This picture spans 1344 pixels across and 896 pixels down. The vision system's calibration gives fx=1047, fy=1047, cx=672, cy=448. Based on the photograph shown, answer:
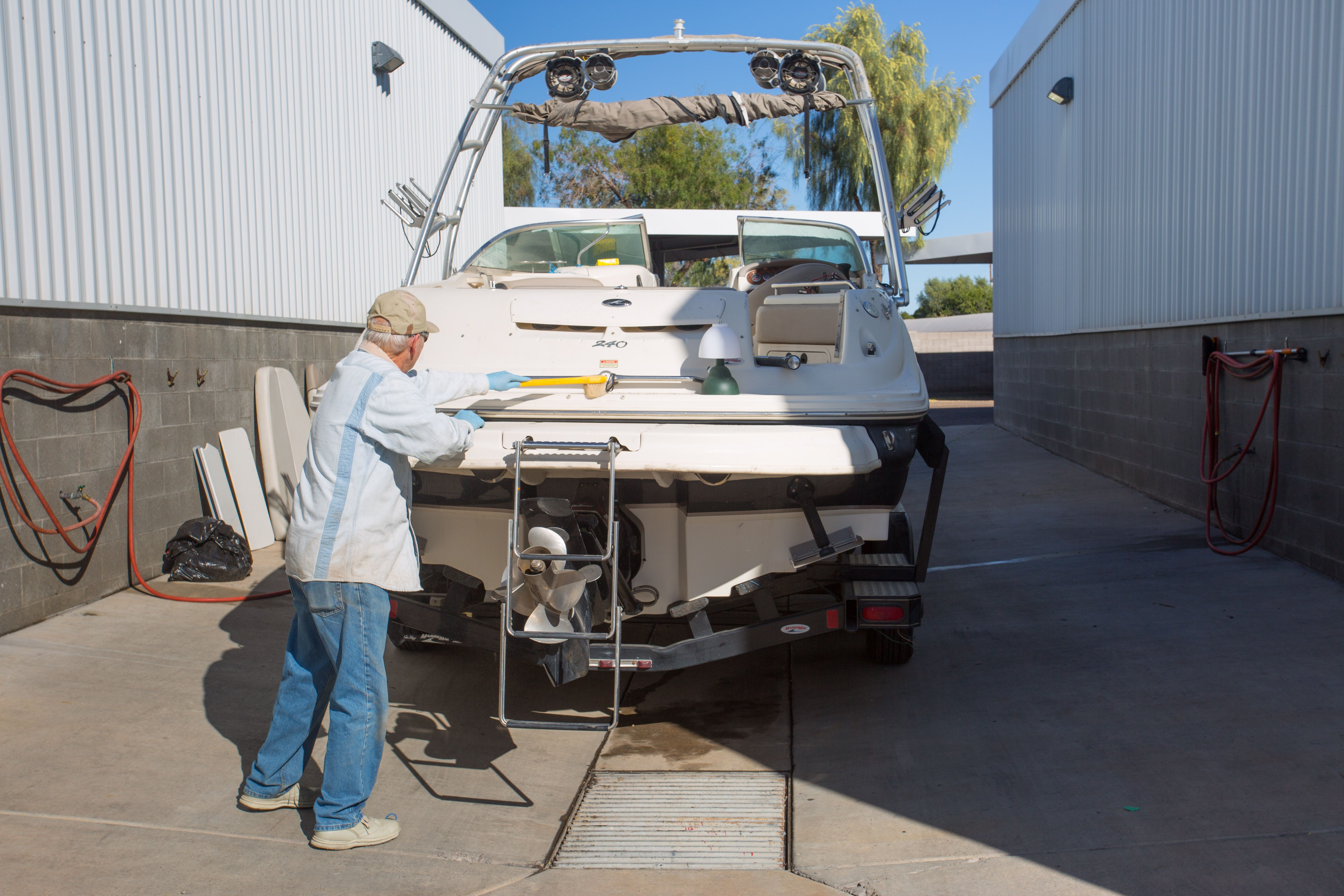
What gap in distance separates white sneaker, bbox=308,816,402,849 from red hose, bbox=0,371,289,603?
3395 millimetres

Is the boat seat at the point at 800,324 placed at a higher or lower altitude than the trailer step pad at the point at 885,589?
higher

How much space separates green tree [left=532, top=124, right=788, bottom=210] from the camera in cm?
3600

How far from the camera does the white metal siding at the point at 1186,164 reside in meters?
6.78

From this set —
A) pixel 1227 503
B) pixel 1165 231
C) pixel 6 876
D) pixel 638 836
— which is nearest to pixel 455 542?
pixel 638 836

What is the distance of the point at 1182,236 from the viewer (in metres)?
9.09

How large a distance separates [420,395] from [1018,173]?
47.0 ft

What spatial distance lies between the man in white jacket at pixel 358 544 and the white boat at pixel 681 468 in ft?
0.89

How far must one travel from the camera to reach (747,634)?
4.32 meters

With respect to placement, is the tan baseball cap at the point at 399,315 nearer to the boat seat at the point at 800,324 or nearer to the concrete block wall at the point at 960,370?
the boat seat at the point at 800,324

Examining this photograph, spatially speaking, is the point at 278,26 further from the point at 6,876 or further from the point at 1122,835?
the point at 1122,835

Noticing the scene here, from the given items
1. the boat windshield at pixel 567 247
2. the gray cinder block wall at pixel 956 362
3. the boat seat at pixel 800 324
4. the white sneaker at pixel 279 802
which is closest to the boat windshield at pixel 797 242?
the boat windshield at pixel 567 247

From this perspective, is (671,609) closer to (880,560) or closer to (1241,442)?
(880,560)

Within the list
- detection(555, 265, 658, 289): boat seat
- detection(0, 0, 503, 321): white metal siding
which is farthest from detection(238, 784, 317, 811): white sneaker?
detection(0, 0, 503, 321): white metal siding

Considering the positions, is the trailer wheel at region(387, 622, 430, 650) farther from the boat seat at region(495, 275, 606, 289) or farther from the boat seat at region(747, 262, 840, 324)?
the boat seat at region(747, 262, 840, 324)
